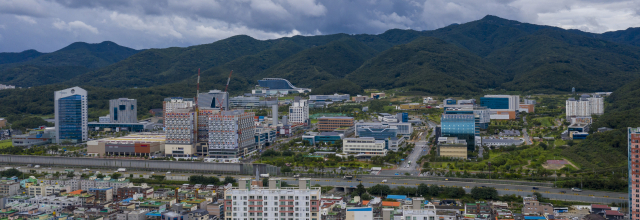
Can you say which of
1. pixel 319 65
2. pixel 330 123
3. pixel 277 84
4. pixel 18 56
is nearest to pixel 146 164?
pixel 330 123

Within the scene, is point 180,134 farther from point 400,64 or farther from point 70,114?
point 400,64

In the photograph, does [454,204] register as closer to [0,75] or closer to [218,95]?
[218,95]

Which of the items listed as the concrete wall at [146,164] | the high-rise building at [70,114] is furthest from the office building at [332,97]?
the concrete wall at [146,164]

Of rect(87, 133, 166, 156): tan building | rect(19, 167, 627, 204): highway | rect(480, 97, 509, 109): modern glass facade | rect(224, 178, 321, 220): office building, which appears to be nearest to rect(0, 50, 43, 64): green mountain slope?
rect(87, 133, 166, 156): tan building

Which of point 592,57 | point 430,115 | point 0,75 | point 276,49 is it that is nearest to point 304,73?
point 276,49

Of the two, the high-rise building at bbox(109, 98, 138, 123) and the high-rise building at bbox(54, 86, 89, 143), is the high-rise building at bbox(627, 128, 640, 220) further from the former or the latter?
the high-rise building at bbox(109, 98, 138, 123)

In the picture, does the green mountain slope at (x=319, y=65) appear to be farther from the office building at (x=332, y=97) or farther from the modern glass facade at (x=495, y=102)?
the modern glass facade at (x=495, y=102)
